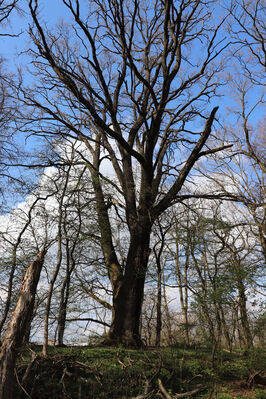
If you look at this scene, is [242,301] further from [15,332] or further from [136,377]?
[15,332]

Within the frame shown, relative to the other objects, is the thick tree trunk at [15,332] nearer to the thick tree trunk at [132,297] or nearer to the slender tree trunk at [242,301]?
the thick tree trunk at [132,297]

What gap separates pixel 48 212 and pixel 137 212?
3923 millimetres

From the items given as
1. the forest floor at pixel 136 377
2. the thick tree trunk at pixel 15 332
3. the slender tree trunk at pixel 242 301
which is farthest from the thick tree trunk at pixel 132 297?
the thick tree trunk at pixel 15 332

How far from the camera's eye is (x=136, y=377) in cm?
497

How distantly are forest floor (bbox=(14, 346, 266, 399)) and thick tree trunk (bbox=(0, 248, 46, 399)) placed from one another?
230 millimetres

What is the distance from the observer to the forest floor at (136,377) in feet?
13.9

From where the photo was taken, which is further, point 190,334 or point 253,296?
point 253,296

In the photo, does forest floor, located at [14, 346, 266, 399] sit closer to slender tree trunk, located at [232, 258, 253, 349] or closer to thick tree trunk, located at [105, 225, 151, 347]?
slender tree trunk, located at [232, 258, 253, 349]

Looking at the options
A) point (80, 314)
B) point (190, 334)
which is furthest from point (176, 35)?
point (80, 314)

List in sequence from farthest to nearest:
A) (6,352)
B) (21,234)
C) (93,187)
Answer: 1. (21,234)
2. (93,187)
3. (6,352)

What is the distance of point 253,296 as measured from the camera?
26.5 feet

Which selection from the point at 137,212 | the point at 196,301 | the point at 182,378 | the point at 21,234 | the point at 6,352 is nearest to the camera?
the point at 6,352

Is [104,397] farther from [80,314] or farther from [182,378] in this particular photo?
[80,314]

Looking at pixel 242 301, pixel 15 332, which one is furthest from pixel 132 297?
pixel 15 332
